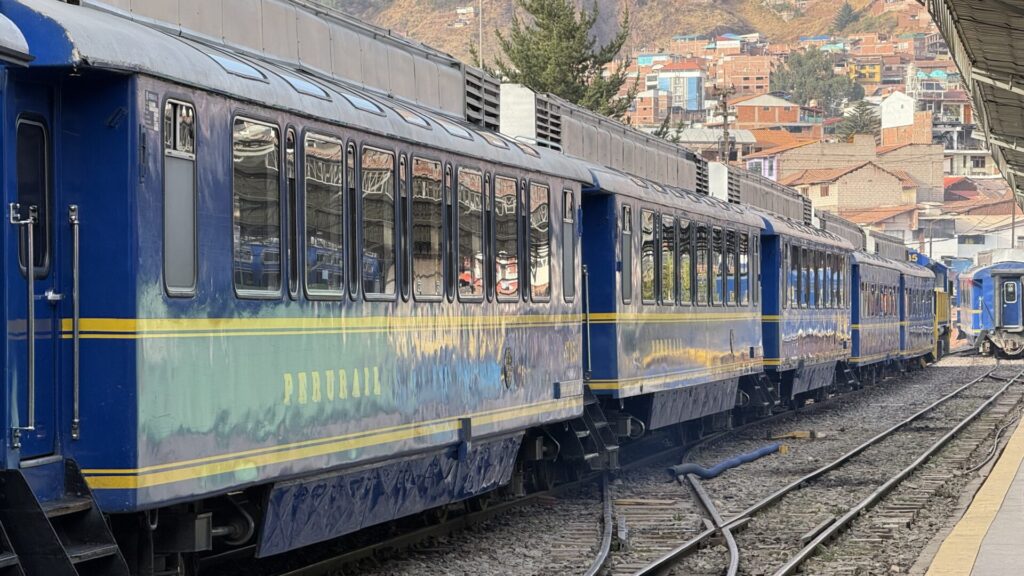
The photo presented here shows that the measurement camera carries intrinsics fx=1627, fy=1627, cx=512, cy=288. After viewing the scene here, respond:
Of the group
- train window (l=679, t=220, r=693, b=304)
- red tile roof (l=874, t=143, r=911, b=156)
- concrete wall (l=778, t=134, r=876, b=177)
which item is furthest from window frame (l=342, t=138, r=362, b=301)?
red tile roof (l=874, t=143, r=911, b=156)

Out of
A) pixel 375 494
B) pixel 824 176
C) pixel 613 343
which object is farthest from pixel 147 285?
pixel 824 176

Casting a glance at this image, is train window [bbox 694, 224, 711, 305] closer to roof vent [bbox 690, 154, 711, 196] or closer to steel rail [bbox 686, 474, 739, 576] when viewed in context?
steel rail [bbox 686, 474, 739, 576]

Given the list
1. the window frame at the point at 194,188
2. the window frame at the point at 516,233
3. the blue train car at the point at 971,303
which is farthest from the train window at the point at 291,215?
the blue train car at the point at 971,303

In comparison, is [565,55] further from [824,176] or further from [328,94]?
[824,176]

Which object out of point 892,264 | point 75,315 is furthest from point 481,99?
point 892,264

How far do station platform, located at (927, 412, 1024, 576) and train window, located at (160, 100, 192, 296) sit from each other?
5429mm

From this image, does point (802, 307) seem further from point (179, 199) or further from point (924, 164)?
point (924, 164)

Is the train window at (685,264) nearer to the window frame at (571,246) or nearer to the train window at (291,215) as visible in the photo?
the window frame at (571,246)

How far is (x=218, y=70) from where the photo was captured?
8.16m

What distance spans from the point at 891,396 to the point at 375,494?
27.0 metres

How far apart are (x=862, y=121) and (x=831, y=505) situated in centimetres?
17395

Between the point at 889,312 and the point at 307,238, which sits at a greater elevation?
the point at 307,238

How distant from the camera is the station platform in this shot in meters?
10.7

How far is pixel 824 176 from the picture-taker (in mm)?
128750
